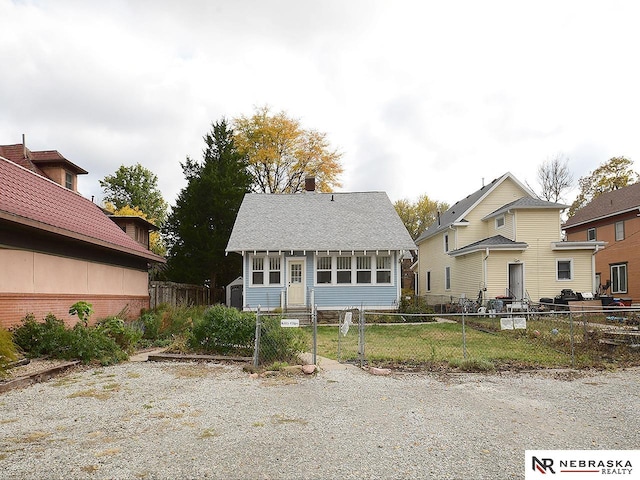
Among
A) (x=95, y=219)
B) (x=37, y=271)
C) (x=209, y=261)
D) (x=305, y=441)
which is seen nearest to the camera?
(x=305, y=441)

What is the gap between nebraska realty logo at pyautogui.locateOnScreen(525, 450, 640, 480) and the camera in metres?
4.57

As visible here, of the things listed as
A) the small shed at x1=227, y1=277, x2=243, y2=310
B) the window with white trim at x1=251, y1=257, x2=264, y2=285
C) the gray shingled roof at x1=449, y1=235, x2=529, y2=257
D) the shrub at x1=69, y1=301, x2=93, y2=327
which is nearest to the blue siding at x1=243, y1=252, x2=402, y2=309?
the window with white trim at x1=251, y1=257, x2=264, y2=285

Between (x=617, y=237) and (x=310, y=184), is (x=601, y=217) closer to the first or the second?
(x=617, y=237)

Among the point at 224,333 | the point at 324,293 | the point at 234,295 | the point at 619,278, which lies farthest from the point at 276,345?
the point at 619,278

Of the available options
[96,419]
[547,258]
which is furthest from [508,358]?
[547,258]

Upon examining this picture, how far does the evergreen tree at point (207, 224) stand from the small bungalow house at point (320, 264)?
5.52m

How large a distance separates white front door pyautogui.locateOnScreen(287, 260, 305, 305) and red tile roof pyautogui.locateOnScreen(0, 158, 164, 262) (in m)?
6.52

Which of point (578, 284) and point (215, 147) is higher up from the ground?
point (215, 147)

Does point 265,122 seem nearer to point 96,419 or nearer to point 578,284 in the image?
point 578,284

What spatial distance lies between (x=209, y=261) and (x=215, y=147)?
28.0 feet

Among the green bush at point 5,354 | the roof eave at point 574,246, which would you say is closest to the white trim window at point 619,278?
the roof eave at point 574,246

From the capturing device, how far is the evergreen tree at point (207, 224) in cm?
2805

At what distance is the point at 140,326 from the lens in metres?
14.9

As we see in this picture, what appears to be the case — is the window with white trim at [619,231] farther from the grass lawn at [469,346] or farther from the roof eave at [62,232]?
the roof eave at [62,232]
